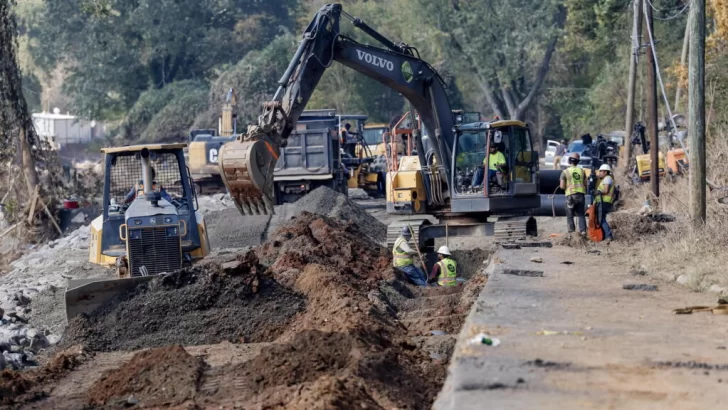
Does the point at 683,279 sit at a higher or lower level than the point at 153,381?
higher

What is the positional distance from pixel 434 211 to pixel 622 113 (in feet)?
110

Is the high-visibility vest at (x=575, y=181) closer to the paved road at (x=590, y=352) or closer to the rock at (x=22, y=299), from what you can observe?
the paved road at (x=590, y=352)

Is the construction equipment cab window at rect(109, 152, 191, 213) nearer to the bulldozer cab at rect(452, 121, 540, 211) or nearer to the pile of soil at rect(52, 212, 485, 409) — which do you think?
the pile of soil at rect(52, 212, 485, 409)

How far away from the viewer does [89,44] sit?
6625cm

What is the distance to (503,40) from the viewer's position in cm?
5838

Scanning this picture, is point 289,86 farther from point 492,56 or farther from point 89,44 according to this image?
point 89,44

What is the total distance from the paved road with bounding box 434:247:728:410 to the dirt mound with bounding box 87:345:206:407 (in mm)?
2447

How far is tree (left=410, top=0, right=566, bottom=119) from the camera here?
188 feet

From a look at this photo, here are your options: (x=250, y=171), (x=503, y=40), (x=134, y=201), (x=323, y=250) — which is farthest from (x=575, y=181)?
(x=503, y=40)

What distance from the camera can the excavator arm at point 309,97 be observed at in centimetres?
1802

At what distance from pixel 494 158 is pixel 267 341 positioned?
859 centimetres

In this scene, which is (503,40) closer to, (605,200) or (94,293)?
(605,200)

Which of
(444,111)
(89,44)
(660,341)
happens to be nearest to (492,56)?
(89,44)

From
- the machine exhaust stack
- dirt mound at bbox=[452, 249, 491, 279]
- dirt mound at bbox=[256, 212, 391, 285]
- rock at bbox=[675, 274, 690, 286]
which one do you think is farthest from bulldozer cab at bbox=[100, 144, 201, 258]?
dirt mound at bbox=[452, 249, 491, 279]
